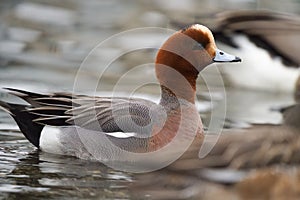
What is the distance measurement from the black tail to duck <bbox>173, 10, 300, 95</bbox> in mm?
3316

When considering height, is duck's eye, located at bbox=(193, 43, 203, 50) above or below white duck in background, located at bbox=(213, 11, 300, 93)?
above

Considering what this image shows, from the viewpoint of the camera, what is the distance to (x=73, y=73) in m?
10.7

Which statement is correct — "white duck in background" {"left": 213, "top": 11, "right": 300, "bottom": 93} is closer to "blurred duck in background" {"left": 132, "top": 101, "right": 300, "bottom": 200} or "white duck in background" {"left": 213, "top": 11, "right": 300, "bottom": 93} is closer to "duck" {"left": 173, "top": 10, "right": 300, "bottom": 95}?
"duck" {"left": 173, "top": 10, "right": 300, "bottom": 95}

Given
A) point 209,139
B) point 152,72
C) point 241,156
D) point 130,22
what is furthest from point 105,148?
point 130,22

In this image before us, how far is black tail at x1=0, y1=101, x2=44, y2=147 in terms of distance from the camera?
795 centimetres

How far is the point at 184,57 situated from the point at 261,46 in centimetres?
322

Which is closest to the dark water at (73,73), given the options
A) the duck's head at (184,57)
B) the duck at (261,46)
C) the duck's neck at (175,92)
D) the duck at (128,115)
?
the duck at (128,115)

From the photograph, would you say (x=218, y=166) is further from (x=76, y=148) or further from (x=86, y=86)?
(x=86, y=86)

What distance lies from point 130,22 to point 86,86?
2974mm

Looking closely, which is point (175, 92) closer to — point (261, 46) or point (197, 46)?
point (197, 46)

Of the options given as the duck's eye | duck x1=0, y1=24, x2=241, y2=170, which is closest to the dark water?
duck x1=0, y1=24, x2=241, y2=170

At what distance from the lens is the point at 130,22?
12984mm

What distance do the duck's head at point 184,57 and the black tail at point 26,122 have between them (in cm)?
100

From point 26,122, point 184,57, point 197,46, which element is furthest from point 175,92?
point 26,122
